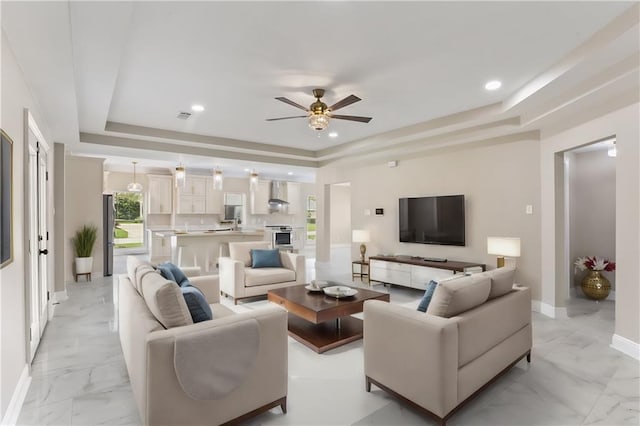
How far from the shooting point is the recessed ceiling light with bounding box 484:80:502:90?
338 centimetres

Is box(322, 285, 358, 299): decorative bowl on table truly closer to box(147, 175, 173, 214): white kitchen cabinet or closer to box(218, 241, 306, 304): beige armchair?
box(218, 241, 306, 304): beige armchair

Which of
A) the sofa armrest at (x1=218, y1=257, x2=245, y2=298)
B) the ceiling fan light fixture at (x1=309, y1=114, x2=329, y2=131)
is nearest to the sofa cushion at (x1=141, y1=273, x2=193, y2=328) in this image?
the ceiling fan light fixture at (x1=309, y1=114, x2=329, y2=131)

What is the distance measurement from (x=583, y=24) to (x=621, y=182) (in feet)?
5.55

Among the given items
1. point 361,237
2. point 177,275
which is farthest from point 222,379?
point 361,237

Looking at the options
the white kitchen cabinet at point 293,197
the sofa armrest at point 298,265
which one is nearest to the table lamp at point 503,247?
the sofa armrest at point 298,265

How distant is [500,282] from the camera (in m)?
2.56

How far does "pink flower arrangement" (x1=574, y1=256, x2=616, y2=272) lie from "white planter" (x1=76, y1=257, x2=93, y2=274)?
8373 millimetres

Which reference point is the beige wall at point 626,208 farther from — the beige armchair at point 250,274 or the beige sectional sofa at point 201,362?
the beige armchair at point 250,274

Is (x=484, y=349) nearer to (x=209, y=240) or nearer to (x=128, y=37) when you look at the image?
(x=128, y=37)

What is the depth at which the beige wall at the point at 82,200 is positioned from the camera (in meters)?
6.37

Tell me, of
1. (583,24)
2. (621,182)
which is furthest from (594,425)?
(583,24)

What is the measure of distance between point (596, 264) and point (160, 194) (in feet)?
31.9

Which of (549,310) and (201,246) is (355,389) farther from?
(201,246)

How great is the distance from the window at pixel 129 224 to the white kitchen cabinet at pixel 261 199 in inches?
132
